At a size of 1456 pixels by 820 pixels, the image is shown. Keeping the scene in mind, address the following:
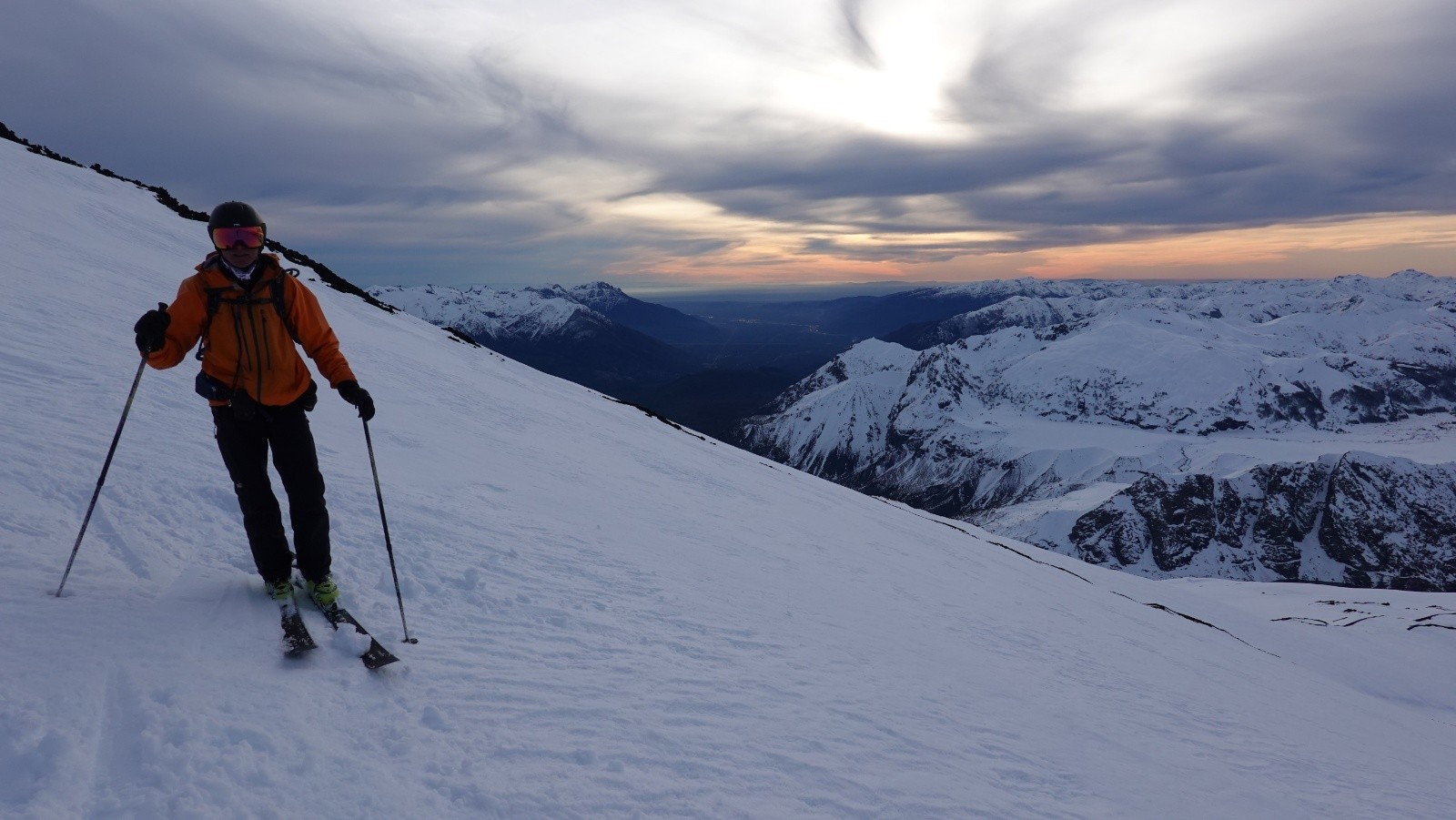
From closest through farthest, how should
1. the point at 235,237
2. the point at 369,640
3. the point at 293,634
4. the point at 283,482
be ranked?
the point at 235,237
the point at 293,634
the point at 283,482
the point at 369,640

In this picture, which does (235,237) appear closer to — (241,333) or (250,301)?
(250,301)

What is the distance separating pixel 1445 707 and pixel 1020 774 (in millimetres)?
49545

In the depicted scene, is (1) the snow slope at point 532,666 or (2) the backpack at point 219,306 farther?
(2) the backpack at point 219,306

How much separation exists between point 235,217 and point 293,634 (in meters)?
3.00

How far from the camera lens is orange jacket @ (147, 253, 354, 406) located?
4.63 m

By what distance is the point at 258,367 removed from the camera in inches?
187

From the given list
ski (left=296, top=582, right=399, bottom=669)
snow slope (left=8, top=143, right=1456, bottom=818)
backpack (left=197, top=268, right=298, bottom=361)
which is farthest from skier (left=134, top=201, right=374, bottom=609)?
snow slope (left=8, top=143, right=1456, bottom=818)

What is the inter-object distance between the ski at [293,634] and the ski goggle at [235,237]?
2701 mm

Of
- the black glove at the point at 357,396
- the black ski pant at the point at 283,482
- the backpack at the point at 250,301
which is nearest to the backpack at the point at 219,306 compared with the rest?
the backpack at the point at 250,301

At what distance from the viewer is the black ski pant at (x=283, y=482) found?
487 cm

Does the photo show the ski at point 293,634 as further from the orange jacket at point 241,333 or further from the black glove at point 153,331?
the black glove at point 153,331

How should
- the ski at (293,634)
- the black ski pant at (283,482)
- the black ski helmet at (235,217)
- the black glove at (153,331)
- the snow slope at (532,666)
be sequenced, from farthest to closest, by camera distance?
the black ski pant at (283,482)
the ski at (293,634)
the black ski helmet at (235,217)
the black glove at (153,331)
the snow slope at (532,666)

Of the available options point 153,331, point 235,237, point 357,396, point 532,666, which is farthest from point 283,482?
point 532,666

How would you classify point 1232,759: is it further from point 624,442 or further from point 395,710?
point 624,442
